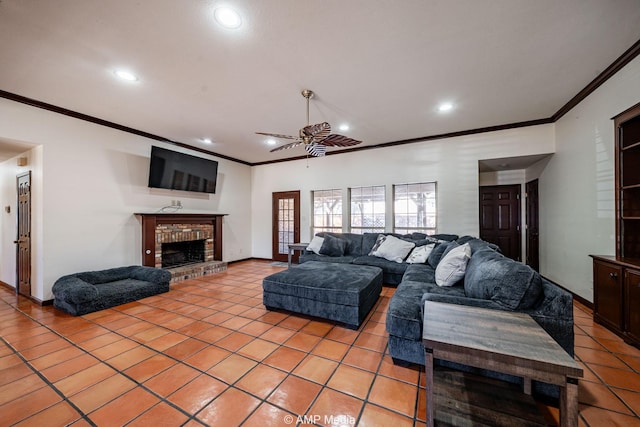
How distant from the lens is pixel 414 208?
5234mm

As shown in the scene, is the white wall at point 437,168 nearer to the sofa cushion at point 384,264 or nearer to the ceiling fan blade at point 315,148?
the sofa cushion at point 384,264

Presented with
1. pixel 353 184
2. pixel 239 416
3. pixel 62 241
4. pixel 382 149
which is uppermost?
pixel 382 149

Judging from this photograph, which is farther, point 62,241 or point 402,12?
point 62,241

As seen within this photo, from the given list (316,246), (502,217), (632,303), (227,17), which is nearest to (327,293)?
(316,246)

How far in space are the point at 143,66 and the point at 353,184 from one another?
14.0 ft

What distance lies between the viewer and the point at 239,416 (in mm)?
1528

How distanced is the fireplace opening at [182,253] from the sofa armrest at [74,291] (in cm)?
178

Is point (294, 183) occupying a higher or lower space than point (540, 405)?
higher

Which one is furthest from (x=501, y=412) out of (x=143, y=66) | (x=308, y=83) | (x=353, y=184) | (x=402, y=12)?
(x=353, y=184)

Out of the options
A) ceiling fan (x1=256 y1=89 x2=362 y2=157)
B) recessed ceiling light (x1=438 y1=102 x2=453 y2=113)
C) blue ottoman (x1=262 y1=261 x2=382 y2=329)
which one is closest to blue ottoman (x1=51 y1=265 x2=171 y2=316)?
blue ottoman (x1=262 y1=261 x2=382 y2=329)

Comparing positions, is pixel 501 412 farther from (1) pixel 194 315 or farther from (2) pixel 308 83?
(2) pixel 308 83

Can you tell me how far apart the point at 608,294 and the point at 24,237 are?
7.73 m

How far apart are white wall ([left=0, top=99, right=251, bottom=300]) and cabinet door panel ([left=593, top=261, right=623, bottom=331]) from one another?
6.69m

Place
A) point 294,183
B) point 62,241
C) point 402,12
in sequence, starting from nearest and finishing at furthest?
point 402,12 < point 62,241 < point 294,183
